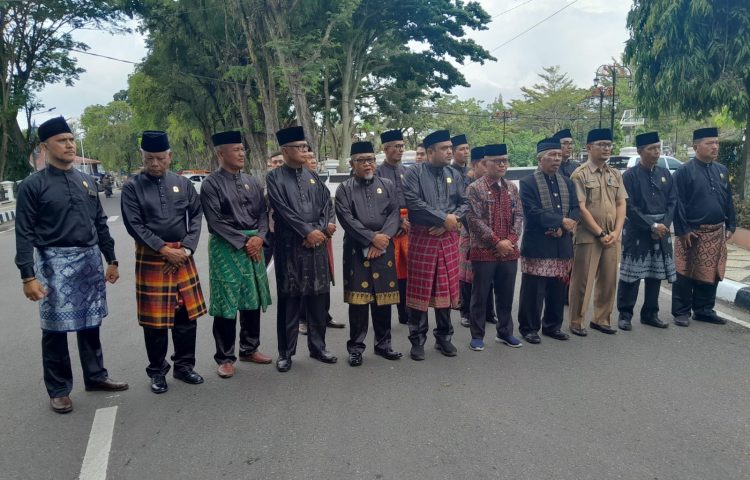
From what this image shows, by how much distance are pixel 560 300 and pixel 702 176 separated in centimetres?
197

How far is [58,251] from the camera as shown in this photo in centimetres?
384

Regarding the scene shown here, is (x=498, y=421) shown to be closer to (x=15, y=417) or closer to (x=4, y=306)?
(x=15, y=417)

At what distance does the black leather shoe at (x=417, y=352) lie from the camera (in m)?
4.70

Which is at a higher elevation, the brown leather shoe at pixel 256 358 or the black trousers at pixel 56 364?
the black trousers at pixel 56 364

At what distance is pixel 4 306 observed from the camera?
7.17 m

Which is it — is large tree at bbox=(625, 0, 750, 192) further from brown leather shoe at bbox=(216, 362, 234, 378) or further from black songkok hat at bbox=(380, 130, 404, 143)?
brown leather shoe at bbox=(216, 362, 234, 378)

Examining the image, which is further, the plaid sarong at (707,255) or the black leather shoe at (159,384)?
the plaid sarong at (707,255)

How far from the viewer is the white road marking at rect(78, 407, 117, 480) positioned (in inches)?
120

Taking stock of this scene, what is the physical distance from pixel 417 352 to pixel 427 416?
44.4 inches

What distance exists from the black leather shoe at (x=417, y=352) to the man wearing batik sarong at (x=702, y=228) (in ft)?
8.79

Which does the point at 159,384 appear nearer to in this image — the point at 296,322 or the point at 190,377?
the point at 190,377

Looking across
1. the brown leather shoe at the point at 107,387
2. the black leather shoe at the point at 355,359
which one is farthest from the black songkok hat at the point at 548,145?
the brown leather shoe at the point at 107,387

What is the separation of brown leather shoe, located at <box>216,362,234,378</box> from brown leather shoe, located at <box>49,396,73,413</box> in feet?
3.37

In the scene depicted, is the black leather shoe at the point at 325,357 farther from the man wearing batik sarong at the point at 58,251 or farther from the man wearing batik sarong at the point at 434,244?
the man wearing batik sarong at the point at 58,251
